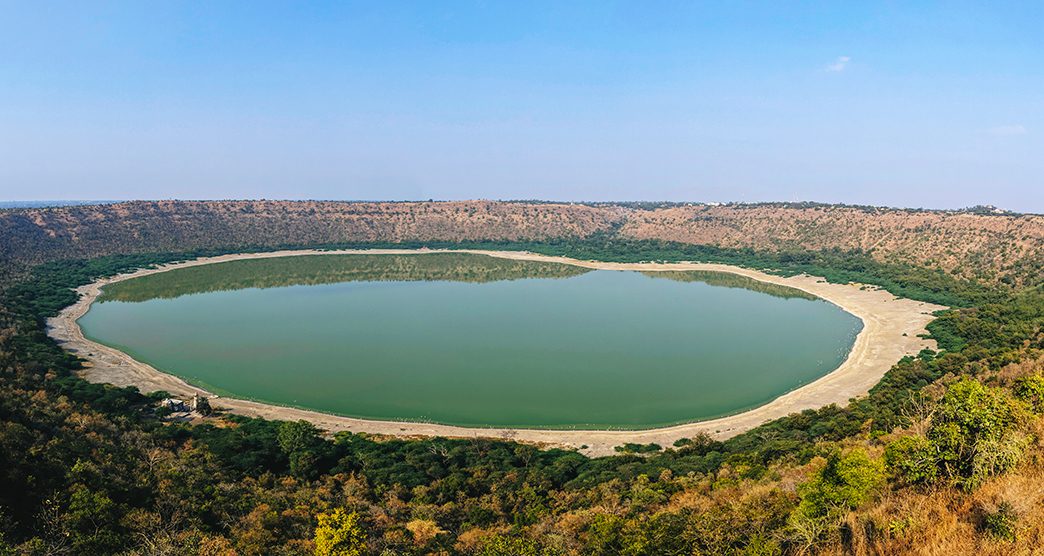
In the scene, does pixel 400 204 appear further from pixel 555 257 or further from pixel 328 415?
pixel 328 415

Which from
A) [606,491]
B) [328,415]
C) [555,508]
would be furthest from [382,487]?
[328,415]

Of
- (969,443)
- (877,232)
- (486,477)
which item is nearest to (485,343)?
(486,477)

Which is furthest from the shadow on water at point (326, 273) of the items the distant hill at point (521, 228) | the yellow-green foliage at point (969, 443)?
the yellow-green foliage at point (969, 443)

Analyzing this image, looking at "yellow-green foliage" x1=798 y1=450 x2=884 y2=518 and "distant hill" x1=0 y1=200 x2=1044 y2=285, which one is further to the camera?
"distant hill" x1=0 y1=200 x2=1044 y2=285

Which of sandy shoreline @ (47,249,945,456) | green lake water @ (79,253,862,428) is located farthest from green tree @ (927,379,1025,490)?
green lake water @ (79,253,862,428)

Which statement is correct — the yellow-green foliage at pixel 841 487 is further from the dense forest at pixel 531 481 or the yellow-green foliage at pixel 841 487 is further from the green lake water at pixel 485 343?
the green lake water at pixel 485 343

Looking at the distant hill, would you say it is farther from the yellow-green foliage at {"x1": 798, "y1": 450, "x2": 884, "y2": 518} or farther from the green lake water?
the yellow-green foliage at {"x1": 798, "y1": 450, "x2": 884, "y2": 518}
